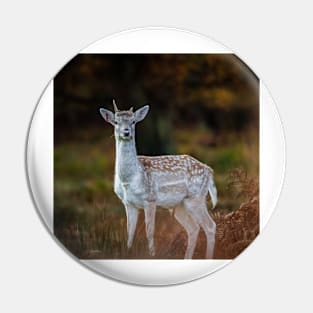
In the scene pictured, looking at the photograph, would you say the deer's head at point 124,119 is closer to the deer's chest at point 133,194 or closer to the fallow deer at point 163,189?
the fallow deer at point 163,189

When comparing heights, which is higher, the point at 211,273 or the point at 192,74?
the point at 192,74

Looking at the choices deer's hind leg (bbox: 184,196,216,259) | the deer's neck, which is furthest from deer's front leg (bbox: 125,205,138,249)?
deer's hind leg (bbox: 184,196,216,259)

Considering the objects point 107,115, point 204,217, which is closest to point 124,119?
point 107,115

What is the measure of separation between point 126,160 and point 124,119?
174 mm

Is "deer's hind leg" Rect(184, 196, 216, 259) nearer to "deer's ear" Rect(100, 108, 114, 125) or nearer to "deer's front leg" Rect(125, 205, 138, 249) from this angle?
"deer's front leg" Rect(125, 205, 138, 249)

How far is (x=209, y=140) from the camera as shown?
12.0 metres

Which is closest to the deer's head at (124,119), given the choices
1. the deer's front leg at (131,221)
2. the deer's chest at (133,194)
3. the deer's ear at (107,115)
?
the deer's ear at (107,115)

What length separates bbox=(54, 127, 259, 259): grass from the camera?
1194 centimetres

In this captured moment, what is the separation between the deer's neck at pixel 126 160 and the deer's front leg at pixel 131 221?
0.41 feet

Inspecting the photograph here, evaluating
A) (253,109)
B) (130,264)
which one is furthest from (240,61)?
(130,264)

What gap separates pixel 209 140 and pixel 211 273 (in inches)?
22.3

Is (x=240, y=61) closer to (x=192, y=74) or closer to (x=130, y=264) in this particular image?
(x=192, y=74)

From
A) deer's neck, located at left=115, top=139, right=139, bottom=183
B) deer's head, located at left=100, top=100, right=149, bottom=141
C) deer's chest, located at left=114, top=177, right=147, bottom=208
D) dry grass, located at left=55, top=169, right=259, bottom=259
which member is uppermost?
deer's head, located at left=100, top=100, right=149, bottom=141

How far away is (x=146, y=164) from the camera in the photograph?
11.9 meters
